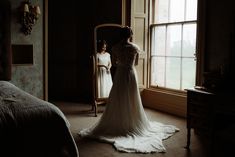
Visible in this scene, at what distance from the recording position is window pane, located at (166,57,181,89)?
5.66 meters

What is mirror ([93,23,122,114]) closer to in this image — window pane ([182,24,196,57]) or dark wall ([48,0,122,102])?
window pane ([182,24,196,57])

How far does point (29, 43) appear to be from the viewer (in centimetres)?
505

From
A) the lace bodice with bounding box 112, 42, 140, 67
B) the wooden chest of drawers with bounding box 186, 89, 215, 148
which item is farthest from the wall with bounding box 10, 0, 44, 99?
the wooden chest of drawers with bounding box 186, 89, 215, 148

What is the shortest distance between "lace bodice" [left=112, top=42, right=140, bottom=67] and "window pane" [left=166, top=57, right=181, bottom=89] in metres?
1.43

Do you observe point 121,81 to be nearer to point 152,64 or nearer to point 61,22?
point 152,64

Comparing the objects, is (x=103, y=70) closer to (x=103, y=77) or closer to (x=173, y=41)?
(x=103, y=77)

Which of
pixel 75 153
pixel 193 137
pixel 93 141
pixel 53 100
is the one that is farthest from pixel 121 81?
pixel 53 100

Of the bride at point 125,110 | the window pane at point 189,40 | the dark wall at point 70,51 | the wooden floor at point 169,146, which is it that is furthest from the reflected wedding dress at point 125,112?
the dark wall at point 70,51

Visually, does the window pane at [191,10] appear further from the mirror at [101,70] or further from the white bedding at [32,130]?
the white bedding at [32,130]

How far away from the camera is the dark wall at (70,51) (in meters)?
7.26

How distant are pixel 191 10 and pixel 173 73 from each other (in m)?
1.15

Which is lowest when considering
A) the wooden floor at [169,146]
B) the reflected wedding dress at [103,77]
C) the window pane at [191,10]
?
the wooden floor at [169,146]

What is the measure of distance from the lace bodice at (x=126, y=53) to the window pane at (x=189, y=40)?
1299 mm

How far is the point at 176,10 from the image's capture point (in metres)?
5.69
